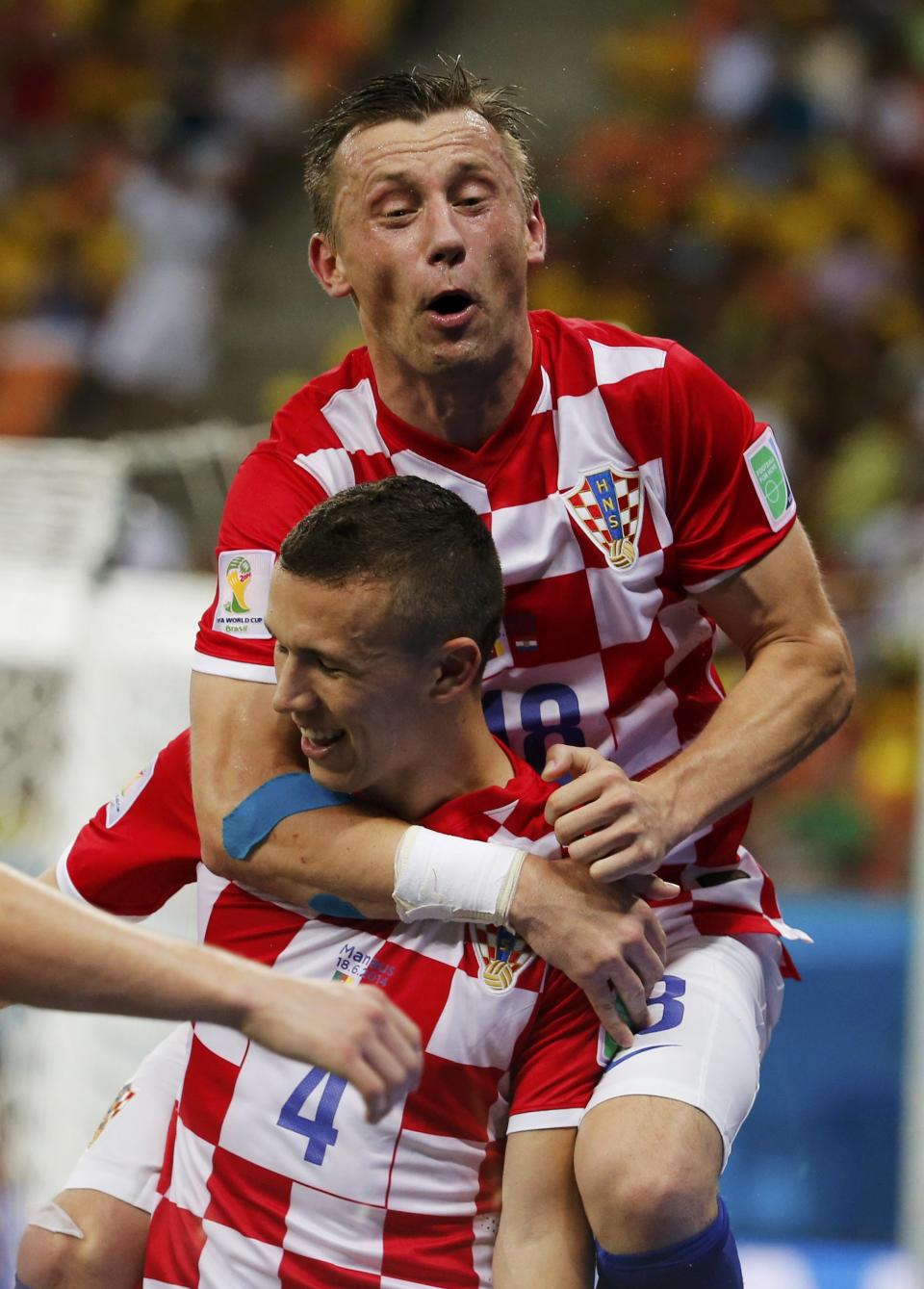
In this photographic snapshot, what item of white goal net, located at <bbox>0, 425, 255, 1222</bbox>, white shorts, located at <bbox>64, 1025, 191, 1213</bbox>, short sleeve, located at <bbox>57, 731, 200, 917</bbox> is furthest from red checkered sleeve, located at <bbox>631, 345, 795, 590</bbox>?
white goal net, located at <bbox>0, 425, 255, 1222</bbox>

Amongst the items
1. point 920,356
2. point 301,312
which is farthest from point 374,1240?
point 920,356

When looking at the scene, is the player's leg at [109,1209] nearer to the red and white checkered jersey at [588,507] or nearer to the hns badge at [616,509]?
the red and white checkered jersey at [588,507]

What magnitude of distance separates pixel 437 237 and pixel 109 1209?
144cm

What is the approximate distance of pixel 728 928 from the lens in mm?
2666

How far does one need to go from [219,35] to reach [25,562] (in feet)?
13.2

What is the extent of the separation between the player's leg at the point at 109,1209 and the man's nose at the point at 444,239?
48.2 inches

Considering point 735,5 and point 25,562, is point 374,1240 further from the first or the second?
point 735,5

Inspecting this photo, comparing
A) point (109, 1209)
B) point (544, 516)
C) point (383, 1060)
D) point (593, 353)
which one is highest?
point (593, 353)

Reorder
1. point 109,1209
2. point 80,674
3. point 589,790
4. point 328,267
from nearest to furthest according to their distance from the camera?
point 589,790
point 109,1209
point 328,267
point 80,674

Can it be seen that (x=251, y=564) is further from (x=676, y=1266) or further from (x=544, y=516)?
(x=676, y=1266)

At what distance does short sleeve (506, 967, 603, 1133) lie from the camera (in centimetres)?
236

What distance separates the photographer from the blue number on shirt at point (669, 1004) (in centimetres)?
241

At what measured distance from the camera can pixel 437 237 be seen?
2447 millimetres

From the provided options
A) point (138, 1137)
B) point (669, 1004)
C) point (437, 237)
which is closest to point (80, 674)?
point (138, 1137)
